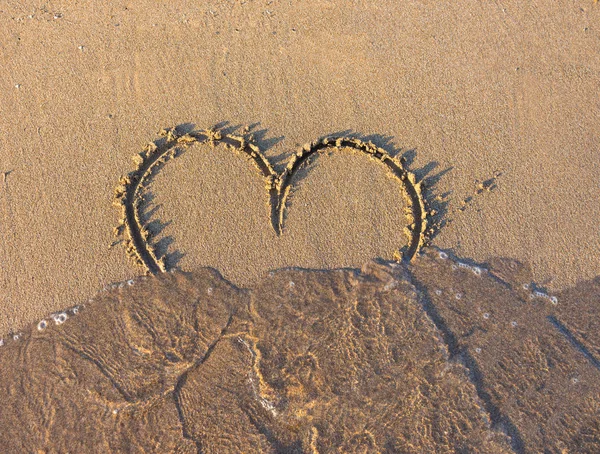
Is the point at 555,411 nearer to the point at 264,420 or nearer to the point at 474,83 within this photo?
the point at 264,420

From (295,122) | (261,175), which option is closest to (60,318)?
(261,175)

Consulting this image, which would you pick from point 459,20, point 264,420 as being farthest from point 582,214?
point 264,420

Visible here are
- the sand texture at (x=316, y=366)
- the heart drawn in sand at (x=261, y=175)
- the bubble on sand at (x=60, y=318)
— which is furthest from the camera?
the heart drawn in sand at (x=261, y=175)

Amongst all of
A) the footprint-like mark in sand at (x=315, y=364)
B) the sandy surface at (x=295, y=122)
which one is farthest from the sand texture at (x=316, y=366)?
the sandy surface at (x=295, y=122)

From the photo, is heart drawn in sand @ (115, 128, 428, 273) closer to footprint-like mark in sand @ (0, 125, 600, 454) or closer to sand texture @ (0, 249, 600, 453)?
footprint-like mark in sand @ (0, 125, 600, 454)

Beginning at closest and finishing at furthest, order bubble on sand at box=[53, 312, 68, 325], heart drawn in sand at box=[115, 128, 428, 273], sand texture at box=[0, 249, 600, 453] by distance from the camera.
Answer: sand texture at box=[0, 249, 600, 453] < bubble on sand at box=[53, 312, 68, 325] < heart drawn in sand at box=[115, 128, 428, 273]

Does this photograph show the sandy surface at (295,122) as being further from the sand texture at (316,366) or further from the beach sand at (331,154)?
the sand texture at (316,366)

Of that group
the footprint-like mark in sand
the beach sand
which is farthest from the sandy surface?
the footprint-like mark in sand
